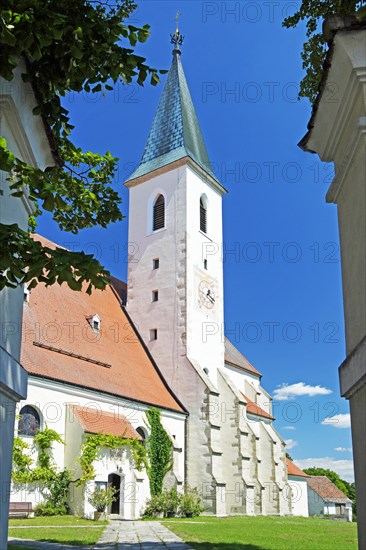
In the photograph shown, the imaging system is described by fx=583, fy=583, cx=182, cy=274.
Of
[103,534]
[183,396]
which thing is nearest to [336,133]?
[103,534]

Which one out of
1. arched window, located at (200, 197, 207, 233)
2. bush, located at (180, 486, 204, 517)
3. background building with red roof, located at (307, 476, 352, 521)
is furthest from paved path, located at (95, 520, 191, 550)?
background building with red roof, located at (307, 476, 352, 521)

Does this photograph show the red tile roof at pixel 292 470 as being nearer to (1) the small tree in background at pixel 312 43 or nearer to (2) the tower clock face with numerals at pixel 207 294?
(2) the tower clock face with numerals at pixel 207 294

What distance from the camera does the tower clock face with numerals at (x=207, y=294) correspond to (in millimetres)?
29734

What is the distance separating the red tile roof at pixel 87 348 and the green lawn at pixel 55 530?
4.50 metres

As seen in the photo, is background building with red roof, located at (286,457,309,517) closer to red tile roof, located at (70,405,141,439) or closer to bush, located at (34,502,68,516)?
red tile roof, located at (70,405,141,439)

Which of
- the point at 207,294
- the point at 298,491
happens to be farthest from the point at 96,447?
the point at 298,491

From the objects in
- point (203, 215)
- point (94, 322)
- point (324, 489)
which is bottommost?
point (324, 489)

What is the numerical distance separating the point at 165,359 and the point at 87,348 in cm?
568

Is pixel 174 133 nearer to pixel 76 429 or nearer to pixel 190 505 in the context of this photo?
pixel 76 429

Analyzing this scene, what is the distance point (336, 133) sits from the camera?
17.8 ft

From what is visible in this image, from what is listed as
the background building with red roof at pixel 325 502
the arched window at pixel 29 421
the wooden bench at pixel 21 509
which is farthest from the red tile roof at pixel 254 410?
the background building with red roof at pixel 325 502

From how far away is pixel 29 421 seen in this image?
722 inches

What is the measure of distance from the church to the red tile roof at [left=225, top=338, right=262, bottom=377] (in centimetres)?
17

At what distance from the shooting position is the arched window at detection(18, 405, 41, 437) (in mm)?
18033
